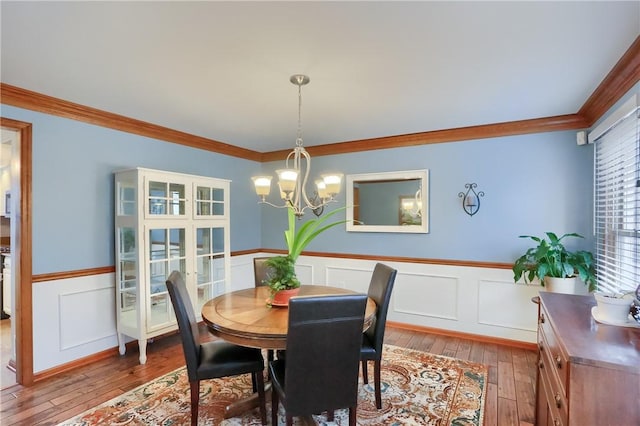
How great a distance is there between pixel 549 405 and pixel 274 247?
3863mm

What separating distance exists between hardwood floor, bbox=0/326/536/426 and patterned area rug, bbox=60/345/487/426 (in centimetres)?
12

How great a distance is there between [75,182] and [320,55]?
248 centimetres

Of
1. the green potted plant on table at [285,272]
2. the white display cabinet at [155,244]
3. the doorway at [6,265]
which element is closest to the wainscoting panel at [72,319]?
the white display cabinet at [155,244]

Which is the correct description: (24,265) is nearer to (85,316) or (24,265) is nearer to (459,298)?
(85,316)

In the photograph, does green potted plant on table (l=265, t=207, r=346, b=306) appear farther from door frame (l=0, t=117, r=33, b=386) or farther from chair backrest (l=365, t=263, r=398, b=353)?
door frame (l=0, t=117, r=33, b=386)

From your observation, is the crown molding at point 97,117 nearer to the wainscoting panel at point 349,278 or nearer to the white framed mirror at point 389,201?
the white framed mirror at point 389,201

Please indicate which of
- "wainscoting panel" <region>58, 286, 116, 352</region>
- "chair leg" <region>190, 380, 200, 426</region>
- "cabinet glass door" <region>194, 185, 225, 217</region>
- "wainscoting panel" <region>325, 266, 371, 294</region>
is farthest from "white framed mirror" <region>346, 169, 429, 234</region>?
"wainscoting panel" <region>58, 286, 116, 352</region>

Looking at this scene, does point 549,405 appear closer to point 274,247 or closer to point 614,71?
point 614,71

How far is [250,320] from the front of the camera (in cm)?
197

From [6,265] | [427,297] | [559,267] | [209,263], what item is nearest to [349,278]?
[427,297]

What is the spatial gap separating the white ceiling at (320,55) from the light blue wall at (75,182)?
0.30 meters

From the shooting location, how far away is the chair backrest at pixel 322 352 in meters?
1.62

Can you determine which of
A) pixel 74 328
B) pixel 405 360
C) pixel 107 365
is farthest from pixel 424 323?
pixel 74 328

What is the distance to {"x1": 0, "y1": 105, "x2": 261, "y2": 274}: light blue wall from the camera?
8.86 feet
